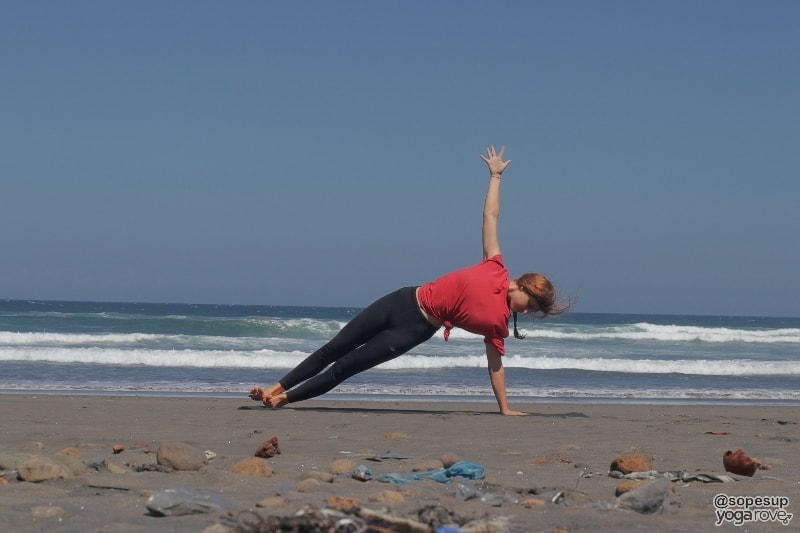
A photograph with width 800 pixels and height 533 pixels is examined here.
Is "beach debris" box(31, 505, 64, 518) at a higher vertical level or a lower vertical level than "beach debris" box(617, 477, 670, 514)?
lower

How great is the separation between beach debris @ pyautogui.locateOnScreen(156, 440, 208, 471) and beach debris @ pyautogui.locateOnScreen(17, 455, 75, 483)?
0.45 m

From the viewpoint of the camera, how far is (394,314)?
6285 millimetres

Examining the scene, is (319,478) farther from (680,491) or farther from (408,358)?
(408,358)

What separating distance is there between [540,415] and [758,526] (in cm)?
419

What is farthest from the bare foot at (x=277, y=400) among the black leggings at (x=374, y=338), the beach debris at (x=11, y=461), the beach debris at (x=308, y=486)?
the beach debris at (x=308, y=486)

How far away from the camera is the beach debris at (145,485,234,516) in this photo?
292cm

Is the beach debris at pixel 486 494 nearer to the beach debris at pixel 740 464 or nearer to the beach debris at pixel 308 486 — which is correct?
the beach debris at pixel 308 486

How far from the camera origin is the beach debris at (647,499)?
3.16 m

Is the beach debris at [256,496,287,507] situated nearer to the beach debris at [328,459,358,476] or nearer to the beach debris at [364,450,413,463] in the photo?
the beach debris at [328,459,358,476]

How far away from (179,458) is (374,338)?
2.55 meters

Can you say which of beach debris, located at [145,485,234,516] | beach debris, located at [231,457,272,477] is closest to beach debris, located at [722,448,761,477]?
beach debris, located at [231,457,272,477]

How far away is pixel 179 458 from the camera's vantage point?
3957 mm

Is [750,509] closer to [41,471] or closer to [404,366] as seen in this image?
[41,471]

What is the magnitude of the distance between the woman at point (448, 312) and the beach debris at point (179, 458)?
239cm
